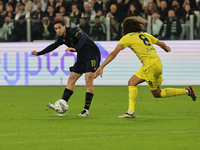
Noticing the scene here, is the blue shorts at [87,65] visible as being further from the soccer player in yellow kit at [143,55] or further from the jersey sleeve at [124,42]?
the jersey sleeve at [124,42]

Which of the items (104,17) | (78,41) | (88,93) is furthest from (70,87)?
(104,17)

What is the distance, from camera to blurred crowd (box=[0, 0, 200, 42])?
50.7ft

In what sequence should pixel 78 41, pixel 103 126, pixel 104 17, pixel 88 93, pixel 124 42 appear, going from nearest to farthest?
1. pixel 103 126
2. pixel 124 42
3. pixel 78 41
4. pixel 88 93
5. pixel 104 17

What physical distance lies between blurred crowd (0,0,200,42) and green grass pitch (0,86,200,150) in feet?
16.0

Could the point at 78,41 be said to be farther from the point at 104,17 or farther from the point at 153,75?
the point at 104,17

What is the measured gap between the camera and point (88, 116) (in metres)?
8.13

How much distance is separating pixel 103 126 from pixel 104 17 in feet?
31.1

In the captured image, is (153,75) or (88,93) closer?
(153,75)

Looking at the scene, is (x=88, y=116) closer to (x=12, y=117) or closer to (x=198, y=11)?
(x=12, y=117)

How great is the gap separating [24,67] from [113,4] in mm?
4162

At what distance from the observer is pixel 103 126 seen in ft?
22.4

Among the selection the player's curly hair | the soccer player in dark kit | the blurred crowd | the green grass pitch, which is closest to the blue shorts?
the soccer player in dark kit

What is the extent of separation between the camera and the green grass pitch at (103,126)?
5.43 meters

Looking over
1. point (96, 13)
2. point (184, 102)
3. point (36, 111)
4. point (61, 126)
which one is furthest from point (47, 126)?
point (96, 13)
